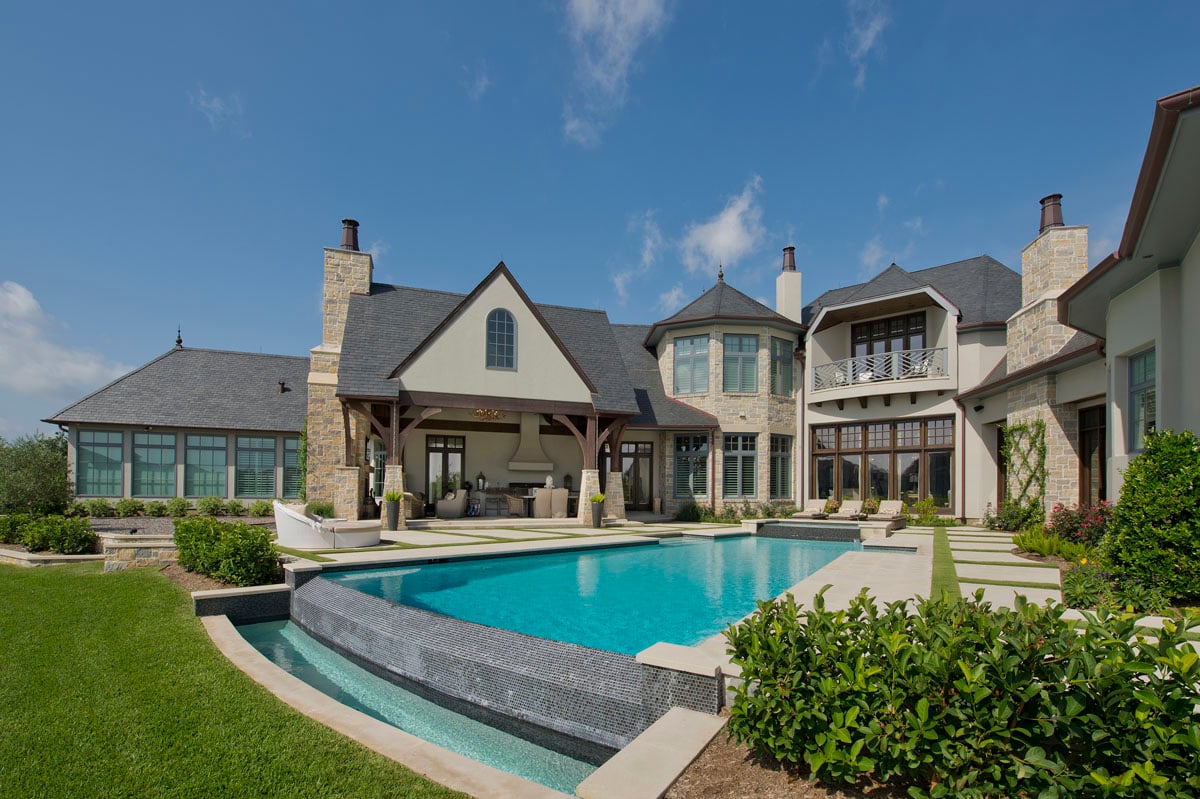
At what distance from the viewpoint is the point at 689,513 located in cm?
2064

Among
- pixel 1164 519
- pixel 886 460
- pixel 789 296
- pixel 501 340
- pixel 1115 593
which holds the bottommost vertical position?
pixel 1115 593

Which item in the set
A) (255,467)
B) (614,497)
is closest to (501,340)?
(614,497)

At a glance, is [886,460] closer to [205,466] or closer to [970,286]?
[970,286]

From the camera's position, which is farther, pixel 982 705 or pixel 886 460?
pixel 886 460

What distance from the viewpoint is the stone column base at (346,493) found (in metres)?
16.5

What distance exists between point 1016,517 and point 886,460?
212 inches

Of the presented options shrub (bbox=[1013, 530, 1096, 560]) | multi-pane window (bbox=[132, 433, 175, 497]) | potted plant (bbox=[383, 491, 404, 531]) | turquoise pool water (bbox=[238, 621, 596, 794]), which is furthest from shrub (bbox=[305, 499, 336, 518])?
shrub (bbox=[1013, 530, 1096, 560])

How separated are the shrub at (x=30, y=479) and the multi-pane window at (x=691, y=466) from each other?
1784 cm

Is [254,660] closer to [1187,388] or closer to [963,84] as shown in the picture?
[1187,388]

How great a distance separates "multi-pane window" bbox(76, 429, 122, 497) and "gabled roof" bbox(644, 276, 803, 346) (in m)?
19.7

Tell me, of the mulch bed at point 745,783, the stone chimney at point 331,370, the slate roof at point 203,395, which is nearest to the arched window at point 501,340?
the stone chimney at point 331,370

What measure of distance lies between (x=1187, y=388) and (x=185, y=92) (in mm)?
16486

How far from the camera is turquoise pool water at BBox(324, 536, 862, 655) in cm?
736

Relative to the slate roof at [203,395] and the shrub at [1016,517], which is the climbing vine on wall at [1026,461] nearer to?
the shrub at [1016,517]
